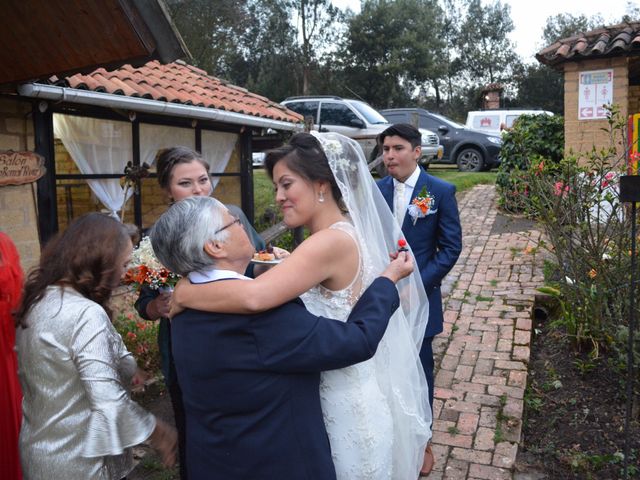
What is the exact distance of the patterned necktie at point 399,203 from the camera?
10.9 feet

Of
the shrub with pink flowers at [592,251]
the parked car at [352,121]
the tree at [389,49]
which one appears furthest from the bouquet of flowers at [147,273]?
the tree at [389,49]

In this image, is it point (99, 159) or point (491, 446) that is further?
point (99, 159)

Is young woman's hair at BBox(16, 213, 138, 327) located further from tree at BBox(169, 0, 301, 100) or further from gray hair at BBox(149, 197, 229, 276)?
tree at BBox(169, 0, 301, 100)

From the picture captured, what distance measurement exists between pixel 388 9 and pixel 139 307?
3140 cm

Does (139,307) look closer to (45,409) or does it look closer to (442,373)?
(45,409)

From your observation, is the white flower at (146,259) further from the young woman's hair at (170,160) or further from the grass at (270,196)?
the grass at (270,196)

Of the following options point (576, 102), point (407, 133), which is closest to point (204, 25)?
Answer: point (576, 102)

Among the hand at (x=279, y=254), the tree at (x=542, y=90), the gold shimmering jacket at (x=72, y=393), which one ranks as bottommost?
the gold shimmering jacket at (x=72, y=393)

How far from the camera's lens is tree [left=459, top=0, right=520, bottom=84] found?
36.2 m

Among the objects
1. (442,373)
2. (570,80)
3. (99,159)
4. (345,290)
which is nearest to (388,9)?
(570,80)

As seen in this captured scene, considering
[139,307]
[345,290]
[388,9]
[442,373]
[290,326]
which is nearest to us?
[290,326]

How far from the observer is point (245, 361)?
154cm

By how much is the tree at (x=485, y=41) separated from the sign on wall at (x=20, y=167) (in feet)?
115

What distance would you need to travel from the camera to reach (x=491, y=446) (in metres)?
3.54
